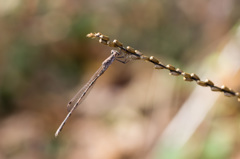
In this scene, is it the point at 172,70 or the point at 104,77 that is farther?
the point at 104,77

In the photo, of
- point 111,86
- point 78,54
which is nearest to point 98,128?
point 111,86

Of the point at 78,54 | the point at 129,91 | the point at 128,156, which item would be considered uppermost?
the point at 78,54

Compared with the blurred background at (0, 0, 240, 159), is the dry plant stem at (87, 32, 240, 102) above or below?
below

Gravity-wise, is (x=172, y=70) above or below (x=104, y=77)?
below

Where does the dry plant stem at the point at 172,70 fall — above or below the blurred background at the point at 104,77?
below

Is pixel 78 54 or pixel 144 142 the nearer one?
pixel 144 142

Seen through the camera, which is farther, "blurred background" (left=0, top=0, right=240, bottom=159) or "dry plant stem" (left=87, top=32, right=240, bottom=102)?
"blurred background" (left=0, top=0, right=240, bottom=159)

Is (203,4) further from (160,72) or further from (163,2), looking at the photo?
(160,72)

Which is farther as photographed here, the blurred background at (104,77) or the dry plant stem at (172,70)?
the blurred background at (104,77)
